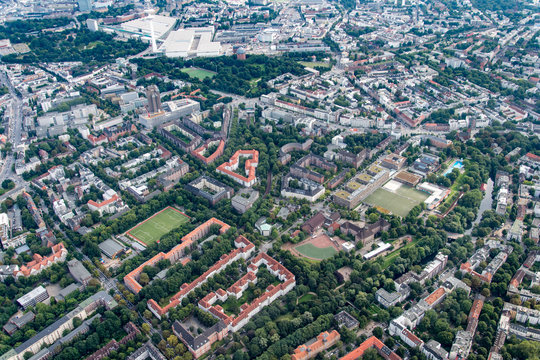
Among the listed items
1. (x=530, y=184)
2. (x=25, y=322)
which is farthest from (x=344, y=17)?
(x=25, y=322)

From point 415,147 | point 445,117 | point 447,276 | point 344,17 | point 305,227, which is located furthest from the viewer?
point 344,17

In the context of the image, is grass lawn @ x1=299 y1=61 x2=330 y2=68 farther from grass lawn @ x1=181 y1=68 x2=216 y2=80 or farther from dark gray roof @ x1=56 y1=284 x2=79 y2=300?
dark gray roof @ x1=56 y1=284 x2=79 y2=300

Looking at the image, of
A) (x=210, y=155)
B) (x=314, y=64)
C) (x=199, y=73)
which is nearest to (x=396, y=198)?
(x=210, y=155)

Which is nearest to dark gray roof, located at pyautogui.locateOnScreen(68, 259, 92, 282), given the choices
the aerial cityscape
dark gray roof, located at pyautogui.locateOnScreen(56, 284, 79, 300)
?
the aerial cityscape

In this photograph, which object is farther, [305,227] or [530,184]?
[530,184]

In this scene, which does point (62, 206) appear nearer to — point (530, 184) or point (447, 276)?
point (447, 276)

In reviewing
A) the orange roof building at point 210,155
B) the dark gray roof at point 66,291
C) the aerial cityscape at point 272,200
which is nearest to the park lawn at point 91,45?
the aerial cityscape at point 272,200

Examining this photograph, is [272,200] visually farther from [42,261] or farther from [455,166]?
[455,166]

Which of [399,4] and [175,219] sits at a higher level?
[399,4]
